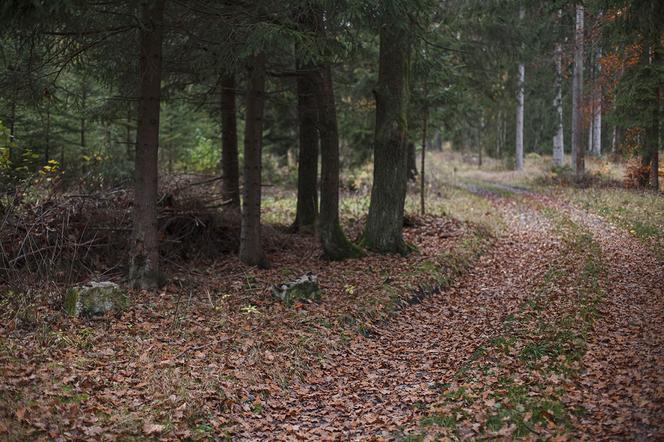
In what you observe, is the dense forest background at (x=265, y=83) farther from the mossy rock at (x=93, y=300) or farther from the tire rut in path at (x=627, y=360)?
the tire rut in path at (x=627, y=360)

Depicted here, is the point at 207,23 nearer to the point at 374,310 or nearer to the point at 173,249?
the point at 173,249

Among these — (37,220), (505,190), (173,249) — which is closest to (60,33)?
(37,220)

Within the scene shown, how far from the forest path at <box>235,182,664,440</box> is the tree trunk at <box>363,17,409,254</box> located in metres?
2.14

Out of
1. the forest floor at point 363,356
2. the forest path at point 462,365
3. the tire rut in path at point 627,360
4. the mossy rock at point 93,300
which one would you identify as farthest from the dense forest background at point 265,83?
the tire rut in path at point 627,360

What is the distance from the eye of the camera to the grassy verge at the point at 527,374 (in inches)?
206

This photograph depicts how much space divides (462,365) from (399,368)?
83 cm

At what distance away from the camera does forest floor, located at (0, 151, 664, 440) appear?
5.28m

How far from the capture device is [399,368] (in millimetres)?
7273

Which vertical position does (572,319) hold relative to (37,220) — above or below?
below

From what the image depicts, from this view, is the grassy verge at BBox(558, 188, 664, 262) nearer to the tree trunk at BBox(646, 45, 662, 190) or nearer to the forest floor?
the tree trunk at BBox(646, 45, 662, 190)

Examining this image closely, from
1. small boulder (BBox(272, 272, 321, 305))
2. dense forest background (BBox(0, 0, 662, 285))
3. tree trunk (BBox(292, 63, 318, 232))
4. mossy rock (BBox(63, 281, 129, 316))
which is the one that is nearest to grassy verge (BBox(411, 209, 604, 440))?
small boulder (BBox(272, 272, 321, 305))

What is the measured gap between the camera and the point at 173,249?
11.3 metres

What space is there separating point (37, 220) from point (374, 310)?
5711mm

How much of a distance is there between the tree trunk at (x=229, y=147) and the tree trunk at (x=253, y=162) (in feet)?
8.07
